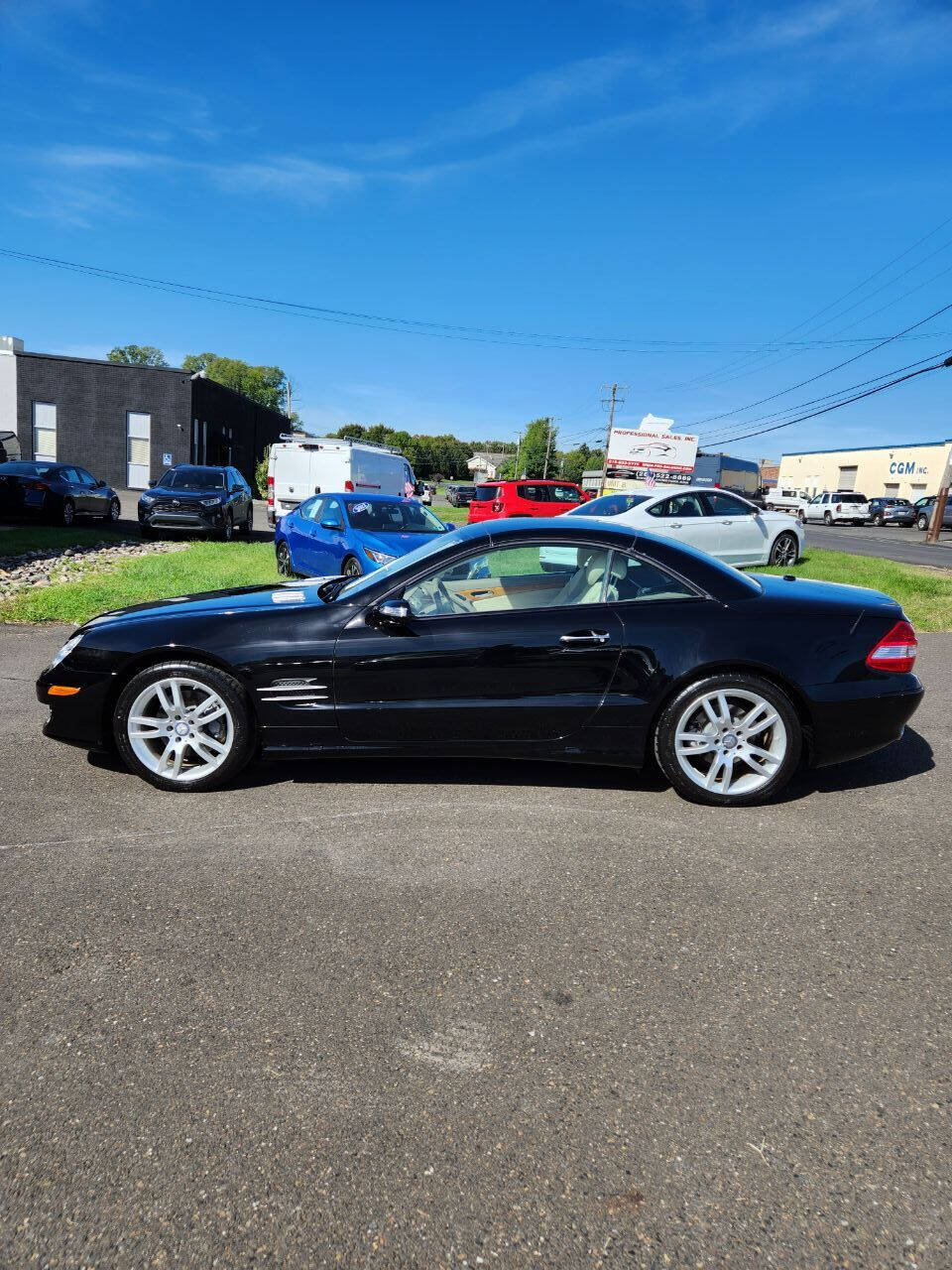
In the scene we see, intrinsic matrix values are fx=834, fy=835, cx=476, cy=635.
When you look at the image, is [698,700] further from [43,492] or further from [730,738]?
[43,492]

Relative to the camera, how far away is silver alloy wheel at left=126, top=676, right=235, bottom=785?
13.6 ft

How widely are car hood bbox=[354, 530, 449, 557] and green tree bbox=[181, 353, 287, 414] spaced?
120005 millimetres

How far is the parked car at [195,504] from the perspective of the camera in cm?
1698

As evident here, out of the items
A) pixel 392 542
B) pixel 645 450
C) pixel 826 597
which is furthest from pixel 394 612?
pixel 645 450

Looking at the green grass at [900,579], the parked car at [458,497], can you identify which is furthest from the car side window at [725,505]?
the parked car at [458,497]

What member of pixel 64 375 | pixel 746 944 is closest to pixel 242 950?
pixel 746 944

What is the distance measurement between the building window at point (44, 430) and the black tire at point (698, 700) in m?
40.8

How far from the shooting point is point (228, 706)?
4.10 m

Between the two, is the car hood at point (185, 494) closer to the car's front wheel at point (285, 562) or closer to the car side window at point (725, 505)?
the car's front wheel at point (285, 562)

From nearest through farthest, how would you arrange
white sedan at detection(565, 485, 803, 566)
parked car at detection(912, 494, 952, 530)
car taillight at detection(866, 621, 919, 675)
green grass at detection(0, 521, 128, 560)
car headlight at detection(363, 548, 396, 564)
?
car taillight at detection(866, 621, 919, 675) < car headlight at detection(363, 548, 396, 564) < white sedan at detection(565, 485, 803, 566) < green grass at detection(0, 521, 128, 560) < parked car at detection(912, 494, 952, 530)

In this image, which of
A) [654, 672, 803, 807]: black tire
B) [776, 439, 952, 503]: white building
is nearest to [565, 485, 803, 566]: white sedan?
[654, 672, 803, 807]: black tire

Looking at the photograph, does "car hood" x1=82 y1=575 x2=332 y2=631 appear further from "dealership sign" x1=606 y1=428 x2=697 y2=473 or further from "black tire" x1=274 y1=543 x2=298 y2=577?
"dealership sign" x1=606 y1=428 x2=697 y2=473

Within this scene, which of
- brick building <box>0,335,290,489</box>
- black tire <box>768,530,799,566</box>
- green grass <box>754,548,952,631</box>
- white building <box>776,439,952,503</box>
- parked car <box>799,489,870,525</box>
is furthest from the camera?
white building <box>776,439,952,503</box>

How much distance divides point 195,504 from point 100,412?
25513 millimetres
